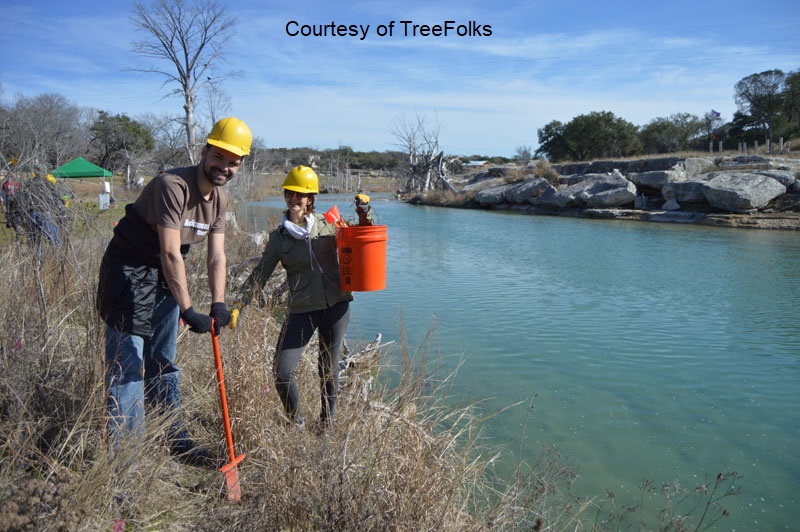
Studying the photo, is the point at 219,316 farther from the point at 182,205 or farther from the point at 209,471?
the point at 209,471

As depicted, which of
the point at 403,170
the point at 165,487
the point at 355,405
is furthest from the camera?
the point at 403,170

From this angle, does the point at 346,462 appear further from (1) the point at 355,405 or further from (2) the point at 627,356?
(2) the point at 627,356

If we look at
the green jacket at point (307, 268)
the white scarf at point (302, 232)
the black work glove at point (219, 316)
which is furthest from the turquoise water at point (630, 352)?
the black work glove at point (219, 316)

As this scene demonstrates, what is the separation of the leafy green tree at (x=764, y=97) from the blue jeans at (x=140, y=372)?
43.7 metres

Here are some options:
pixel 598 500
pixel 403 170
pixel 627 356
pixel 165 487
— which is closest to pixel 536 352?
pixel 627 356

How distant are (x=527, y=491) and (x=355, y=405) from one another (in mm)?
1519

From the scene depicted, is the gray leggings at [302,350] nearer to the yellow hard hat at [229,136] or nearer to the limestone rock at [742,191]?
Result: the yellow hard hat at [229,136]

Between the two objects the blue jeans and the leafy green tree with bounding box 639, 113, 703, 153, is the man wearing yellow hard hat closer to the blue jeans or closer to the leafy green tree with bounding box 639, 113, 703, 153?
the blue jeans

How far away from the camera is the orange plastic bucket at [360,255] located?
332 cm

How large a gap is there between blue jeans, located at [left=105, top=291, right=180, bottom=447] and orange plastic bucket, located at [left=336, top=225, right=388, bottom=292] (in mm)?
952

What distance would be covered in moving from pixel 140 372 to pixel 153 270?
50cm

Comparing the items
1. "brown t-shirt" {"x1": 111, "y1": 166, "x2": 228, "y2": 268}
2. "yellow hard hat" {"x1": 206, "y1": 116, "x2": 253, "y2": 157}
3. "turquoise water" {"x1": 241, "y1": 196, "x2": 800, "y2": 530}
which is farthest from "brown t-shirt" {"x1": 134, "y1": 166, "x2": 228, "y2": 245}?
"turquoise water" {"x1": 241, "y1": 196, "x2": 800, "y2": 530}

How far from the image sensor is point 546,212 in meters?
28.2

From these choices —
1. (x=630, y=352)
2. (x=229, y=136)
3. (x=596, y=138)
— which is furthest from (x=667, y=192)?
(x=229, y=136)
